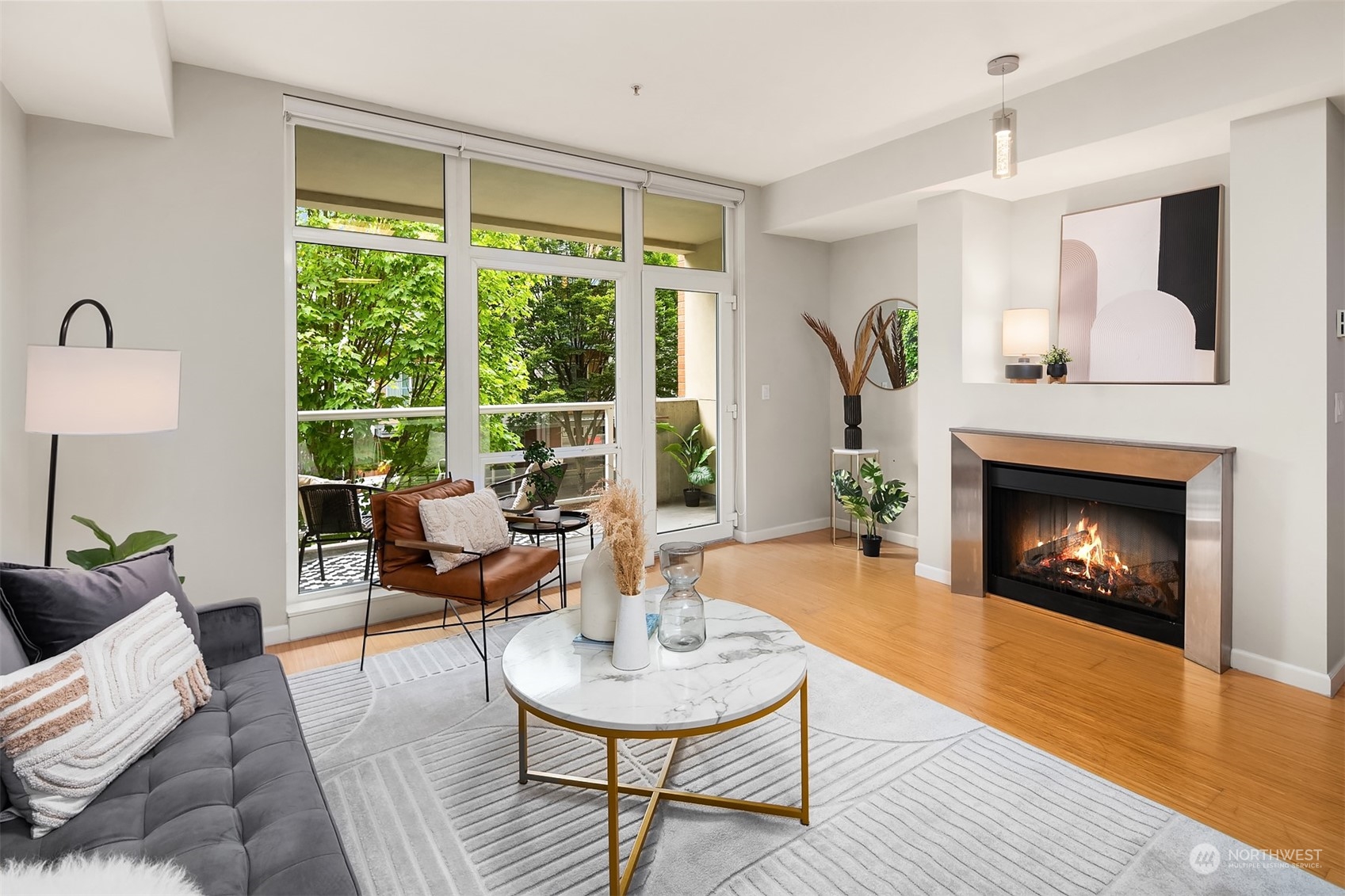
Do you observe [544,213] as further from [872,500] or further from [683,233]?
[872,500]

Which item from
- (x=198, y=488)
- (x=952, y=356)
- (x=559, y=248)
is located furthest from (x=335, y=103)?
(x=952, y=356)

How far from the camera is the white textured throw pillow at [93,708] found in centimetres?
138

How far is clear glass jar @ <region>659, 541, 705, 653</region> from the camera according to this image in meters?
2.06

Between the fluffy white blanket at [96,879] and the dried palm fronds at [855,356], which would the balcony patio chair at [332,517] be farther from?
the dried palm fronds at [855,356]

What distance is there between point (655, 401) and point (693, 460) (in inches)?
24.0

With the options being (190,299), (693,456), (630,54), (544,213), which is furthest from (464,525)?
(693,456)

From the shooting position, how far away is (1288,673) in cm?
293

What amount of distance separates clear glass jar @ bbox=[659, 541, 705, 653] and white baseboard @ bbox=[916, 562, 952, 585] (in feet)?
9.03

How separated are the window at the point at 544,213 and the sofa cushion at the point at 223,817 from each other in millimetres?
3049

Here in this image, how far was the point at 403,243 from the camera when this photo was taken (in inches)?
150

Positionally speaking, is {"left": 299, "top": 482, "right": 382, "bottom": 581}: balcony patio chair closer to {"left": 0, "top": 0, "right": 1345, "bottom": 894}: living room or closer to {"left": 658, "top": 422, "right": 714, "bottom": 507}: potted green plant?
{"left": 0, "top": 0, "right": 1345, "bottom": 894}: living room

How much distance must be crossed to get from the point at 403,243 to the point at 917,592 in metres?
3.55

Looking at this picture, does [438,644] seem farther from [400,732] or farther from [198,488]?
[198,488]

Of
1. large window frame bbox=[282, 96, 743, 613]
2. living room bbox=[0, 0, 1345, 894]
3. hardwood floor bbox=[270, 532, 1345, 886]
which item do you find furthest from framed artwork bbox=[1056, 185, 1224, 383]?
large window frame bbox=[282, 96, 743, 613]
